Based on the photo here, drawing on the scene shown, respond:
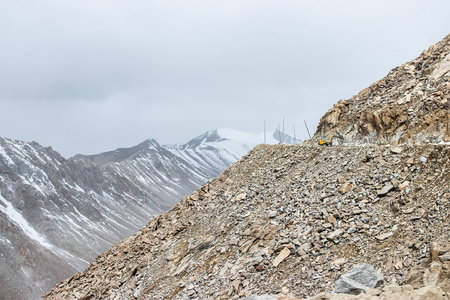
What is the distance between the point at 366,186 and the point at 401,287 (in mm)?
8688

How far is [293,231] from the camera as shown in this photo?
69.2 ft

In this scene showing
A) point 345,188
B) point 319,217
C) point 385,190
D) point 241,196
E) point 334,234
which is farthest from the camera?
point 241,196

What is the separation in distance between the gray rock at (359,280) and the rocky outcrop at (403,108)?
14532 mm

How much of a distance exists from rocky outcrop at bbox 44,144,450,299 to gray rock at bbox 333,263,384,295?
0.49 metres

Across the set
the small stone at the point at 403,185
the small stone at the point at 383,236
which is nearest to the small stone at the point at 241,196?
the small stone at the point at 403,185

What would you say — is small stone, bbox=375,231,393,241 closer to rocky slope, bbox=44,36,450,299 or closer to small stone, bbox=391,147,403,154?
rocky slope, bbox=44,36,450,299

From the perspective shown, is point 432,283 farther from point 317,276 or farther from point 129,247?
point 129,247

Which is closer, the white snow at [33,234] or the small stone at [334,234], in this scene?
the small stone at [334,234]

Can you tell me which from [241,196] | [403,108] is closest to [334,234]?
[241,196]

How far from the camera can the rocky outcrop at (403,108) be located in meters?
27.0

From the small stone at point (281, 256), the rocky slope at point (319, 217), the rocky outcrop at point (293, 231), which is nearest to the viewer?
the rocky outcrop at point (293, 231)

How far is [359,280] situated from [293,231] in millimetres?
5927

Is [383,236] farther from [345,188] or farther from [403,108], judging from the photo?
[403,108]

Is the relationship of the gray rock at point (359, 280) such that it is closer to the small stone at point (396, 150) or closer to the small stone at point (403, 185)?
the small stone at point (403, 185)
